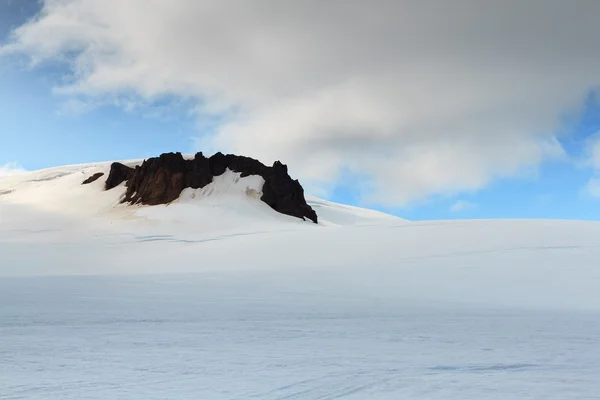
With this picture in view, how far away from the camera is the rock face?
40.9m

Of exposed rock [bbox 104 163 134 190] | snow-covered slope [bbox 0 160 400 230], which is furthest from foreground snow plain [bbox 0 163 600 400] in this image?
exposed rock [bbox 104 163 134 190]

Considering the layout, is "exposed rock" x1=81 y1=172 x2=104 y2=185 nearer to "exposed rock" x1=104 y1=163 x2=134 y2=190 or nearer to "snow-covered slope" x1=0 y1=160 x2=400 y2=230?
"snow-covered slope" x1=0 y1=160 x2=400 y2=230

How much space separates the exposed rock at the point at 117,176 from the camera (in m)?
46.0

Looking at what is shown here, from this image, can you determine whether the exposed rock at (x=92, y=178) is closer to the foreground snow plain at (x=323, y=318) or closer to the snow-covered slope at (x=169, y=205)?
the snow-covered slope at (x=169, y=205)

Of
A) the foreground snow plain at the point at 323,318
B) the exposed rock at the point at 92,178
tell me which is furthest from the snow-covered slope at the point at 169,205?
the foreground snow plain at the point at 323,318

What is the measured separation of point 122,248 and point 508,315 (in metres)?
21.1

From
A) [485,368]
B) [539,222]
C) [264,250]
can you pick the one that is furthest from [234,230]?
[485,368]

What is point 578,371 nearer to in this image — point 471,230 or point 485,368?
point 485,368

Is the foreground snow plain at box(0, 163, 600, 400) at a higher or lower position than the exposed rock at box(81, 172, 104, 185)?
lower

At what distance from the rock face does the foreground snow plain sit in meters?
17.0

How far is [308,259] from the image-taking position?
18.3 meters

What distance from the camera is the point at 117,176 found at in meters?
46.6

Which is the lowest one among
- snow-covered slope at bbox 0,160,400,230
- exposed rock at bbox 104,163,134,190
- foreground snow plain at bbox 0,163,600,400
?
foreground snow plain at bbox 0,163,600,400

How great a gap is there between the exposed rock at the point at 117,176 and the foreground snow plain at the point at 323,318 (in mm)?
22917
